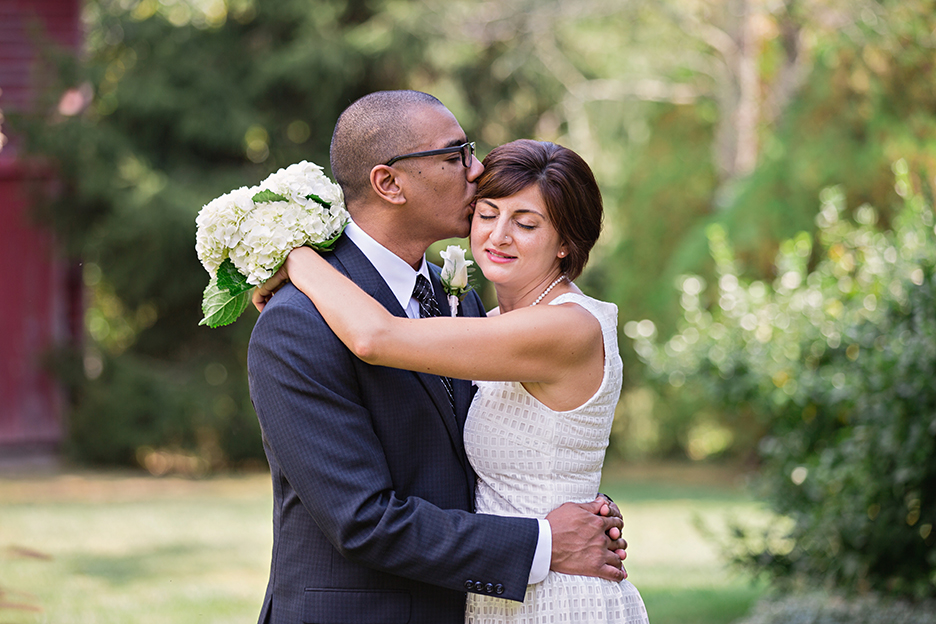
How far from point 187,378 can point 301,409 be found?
40.5ft

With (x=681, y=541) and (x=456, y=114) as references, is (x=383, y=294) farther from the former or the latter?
(x=456, y=114)

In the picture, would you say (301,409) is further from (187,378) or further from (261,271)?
(187,378)

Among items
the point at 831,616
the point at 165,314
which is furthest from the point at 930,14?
the point at 165,314

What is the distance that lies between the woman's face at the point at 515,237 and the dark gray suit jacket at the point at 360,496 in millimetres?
397

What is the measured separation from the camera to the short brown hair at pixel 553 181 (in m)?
2.88

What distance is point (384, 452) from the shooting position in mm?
2631

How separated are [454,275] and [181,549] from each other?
Answer: 6.82m

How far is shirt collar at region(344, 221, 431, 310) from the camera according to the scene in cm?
292

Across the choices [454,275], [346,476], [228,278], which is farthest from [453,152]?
[346,476]

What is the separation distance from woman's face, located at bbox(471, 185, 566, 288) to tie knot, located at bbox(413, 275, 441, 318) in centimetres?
21

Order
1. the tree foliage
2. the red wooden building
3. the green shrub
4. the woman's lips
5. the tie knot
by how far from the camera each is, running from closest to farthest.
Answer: the woman's lips, the tie knot, the green shrub, the tree foliage, the red wooden building

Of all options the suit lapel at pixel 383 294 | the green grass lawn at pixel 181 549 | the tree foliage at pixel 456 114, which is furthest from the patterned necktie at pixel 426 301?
the tree foliage at pixel 456 114

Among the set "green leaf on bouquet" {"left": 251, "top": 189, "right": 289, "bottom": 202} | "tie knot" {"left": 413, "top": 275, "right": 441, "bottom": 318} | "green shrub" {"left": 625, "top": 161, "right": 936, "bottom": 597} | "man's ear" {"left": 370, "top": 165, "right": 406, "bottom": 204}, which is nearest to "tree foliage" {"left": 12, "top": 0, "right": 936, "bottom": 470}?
"green shrub" {"left": 625, "top": 161, "right": 936, "bottom": 597}

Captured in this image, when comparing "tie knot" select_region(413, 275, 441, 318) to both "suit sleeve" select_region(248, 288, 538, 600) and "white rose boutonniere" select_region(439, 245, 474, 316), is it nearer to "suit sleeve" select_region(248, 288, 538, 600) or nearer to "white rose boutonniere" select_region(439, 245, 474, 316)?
"white rose boutonniere" select_region(439, 245, 474, 316)
